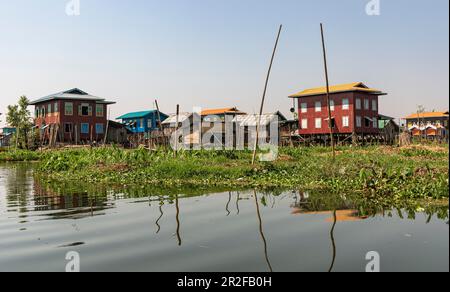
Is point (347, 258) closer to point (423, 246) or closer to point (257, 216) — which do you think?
point (423, 246)

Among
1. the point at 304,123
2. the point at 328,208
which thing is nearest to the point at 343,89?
the point at 304,123

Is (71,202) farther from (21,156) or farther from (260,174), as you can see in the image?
(21,156)

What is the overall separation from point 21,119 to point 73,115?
6087mm

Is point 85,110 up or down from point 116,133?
up

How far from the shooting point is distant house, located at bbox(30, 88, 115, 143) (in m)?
43.3

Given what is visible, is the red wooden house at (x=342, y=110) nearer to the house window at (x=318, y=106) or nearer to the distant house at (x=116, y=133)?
the house window at (x=318, y=106)

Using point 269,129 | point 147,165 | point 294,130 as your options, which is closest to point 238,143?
point 269,129

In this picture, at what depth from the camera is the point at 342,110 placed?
134 feet

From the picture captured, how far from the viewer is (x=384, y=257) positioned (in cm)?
488

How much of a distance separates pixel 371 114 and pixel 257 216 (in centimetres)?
3736

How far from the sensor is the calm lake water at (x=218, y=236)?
4.84 meters

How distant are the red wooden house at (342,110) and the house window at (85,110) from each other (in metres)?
22.1
